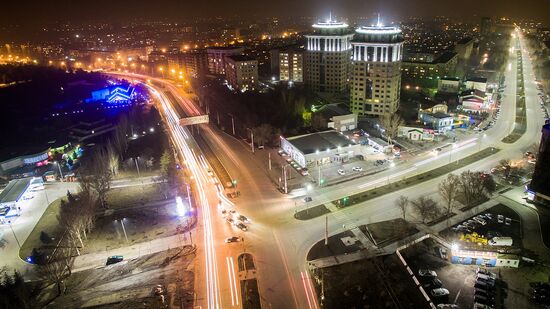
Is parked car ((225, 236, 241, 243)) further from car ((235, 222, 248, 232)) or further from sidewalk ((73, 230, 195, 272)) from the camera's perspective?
sidewalk ((73, 230, 195, 272))

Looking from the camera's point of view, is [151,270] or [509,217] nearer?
[151,270]

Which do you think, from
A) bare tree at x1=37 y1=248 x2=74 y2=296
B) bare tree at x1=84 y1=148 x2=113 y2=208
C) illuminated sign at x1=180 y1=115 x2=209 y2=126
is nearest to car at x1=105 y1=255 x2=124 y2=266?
bare tree at x1=37 y1=248 x2=74 y2=296

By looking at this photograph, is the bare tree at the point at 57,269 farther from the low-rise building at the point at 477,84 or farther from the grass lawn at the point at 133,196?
the low-rise building at the point at 477,84

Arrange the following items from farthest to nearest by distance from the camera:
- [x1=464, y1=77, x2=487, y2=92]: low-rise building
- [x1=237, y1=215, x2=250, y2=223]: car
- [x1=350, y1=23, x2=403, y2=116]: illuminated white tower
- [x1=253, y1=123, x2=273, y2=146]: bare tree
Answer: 1. [x1=464, y1=77, x2=487, y2=92]: low-rise building
2. [x1=350, y1=23, x2=403, y2=116]: illuminated white tower
3. [x1=253, y1=123, x2=273, y2=146]: bare tree
4. [x1=237, y1=215, x2=250, y2=223]: car

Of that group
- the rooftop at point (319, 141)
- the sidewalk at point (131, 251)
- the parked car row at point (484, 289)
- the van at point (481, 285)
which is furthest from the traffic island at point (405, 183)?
the van at point (481, 285)

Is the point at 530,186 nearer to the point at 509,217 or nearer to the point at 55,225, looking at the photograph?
the point at 509,217

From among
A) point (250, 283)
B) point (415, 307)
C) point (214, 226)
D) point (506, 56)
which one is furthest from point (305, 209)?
point (506, 56)

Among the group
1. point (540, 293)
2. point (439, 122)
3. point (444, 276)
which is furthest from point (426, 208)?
point (439, 122)
